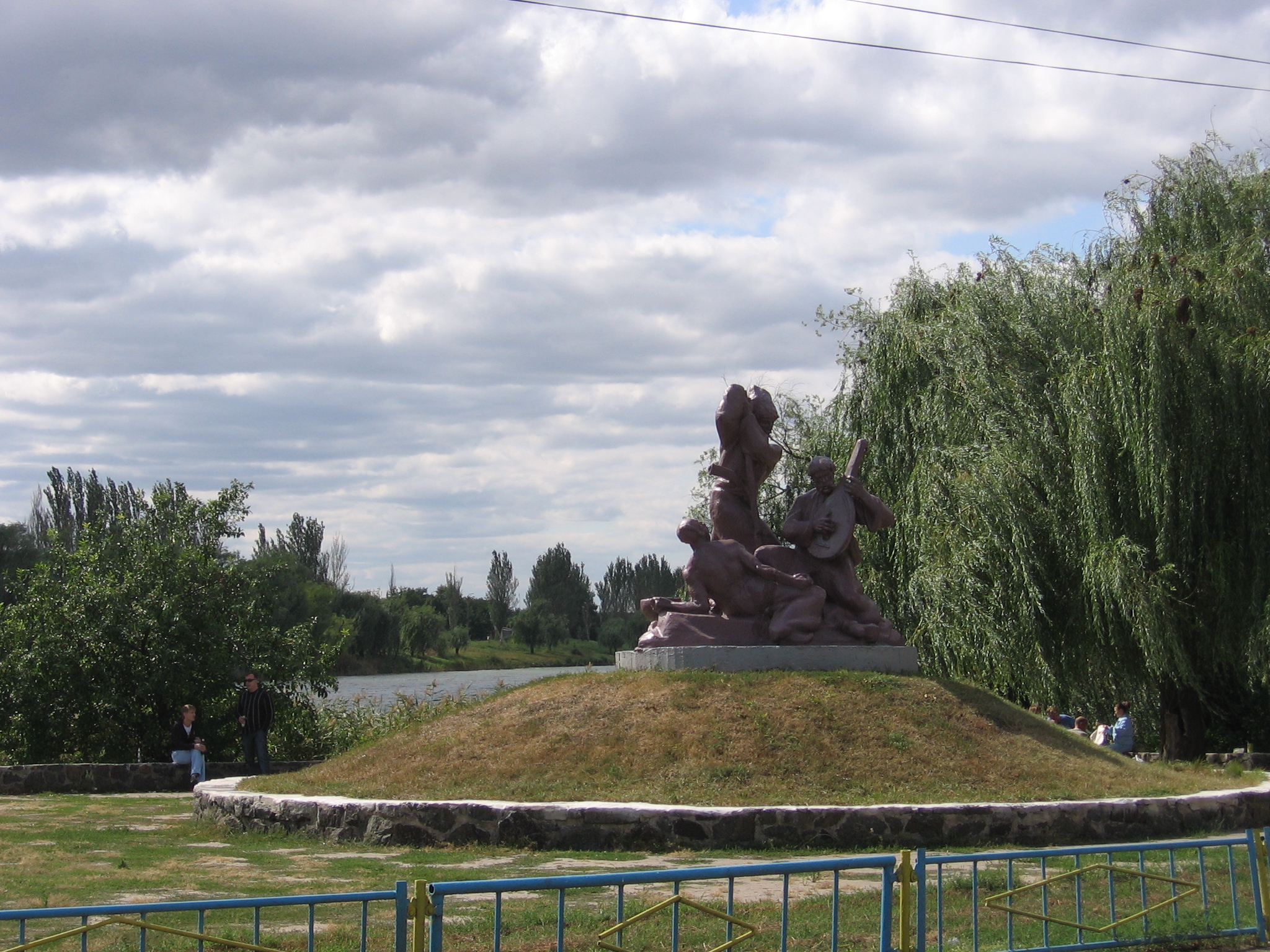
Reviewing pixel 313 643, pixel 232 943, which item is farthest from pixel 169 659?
pixel 232 943

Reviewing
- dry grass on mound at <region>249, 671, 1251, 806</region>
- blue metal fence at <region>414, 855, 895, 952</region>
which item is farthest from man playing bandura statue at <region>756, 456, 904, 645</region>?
blue metal fence at <region>414, 855, 895, 952</region>

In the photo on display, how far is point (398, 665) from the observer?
174ft

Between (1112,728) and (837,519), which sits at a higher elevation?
(837,519)

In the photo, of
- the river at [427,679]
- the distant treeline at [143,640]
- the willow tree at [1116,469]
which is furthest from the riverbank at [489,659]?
the willow tree at [1116,469]

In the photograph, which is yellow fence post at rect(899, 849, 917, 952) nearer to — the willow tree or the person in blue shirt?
the willow tree

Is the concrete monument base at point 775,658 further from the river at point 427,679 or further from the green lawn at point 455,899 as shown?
the river at point 427,679

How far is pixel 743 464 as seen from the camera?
46.1 ft

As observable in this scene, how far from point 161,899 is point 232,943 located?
2.98m

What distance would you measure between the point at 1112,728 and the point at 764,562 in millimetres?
6605

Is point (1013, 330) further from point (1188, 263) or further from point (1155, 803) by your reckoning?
point (1155, 803)

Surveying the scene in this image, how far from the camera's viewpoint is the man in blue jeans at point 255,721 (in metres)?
15.0

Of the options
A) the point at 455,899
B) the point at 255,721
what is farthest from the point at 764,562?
the point at 455,899

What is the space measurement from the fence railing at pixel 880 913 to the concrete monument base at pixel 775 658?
16.5 feet

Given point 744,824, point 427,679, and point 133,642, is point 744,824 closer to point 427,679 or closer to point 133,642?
point 133,642
